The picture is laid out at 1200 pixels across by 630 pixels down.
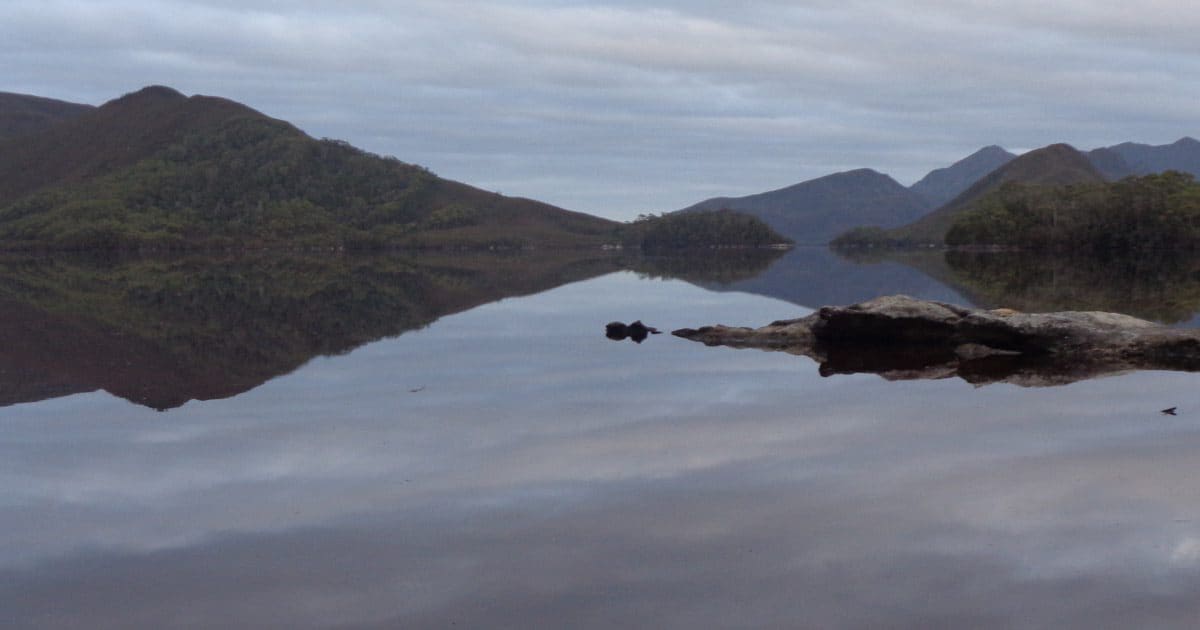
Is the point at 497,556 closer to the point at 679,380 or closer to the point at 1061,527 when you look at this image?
the point at 1061,527

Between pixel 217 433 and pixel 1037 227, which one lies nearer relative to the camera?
pixel 217 433

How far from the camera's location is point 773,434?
1920 centimetres

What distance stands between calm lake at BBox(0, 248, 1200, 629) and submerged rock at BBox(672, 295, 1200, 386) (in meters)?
1.84

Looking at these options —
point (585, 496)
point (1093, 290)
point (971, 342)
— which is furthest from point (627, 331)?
point (1093, 290)

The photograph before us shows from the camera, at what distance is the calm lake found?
34.8ft

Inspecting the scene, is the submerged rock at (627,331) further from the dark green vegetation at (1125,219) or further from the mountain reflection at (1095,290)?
the dark green vegetation at (1125,219)

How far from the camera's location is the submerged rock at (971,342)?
27922 millimetres

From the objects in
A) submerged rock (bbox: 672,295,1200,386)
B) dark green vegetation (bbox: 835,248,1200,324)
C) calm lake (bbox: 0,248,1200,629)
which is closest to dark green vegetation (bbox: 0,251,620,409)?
calm lake (bbox: 0,248,1200,629)

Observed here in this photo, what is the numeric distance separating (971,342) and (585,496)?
21.4 metres

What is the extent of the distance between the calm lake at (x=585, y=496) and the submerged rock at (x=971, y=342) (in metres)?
1.84

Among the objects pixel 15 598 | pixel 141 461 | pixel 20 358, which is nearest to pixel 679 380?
pixel 141 461

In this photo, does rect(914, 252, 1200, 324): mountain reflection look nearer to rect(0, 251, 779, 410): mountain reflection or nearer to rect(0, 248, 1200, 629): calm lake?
rect(0, 248, 1200, 629): calm lake

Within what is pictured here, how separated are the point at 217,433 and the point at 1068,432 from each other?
15422mm

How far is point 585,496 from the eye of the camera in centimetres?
1459
